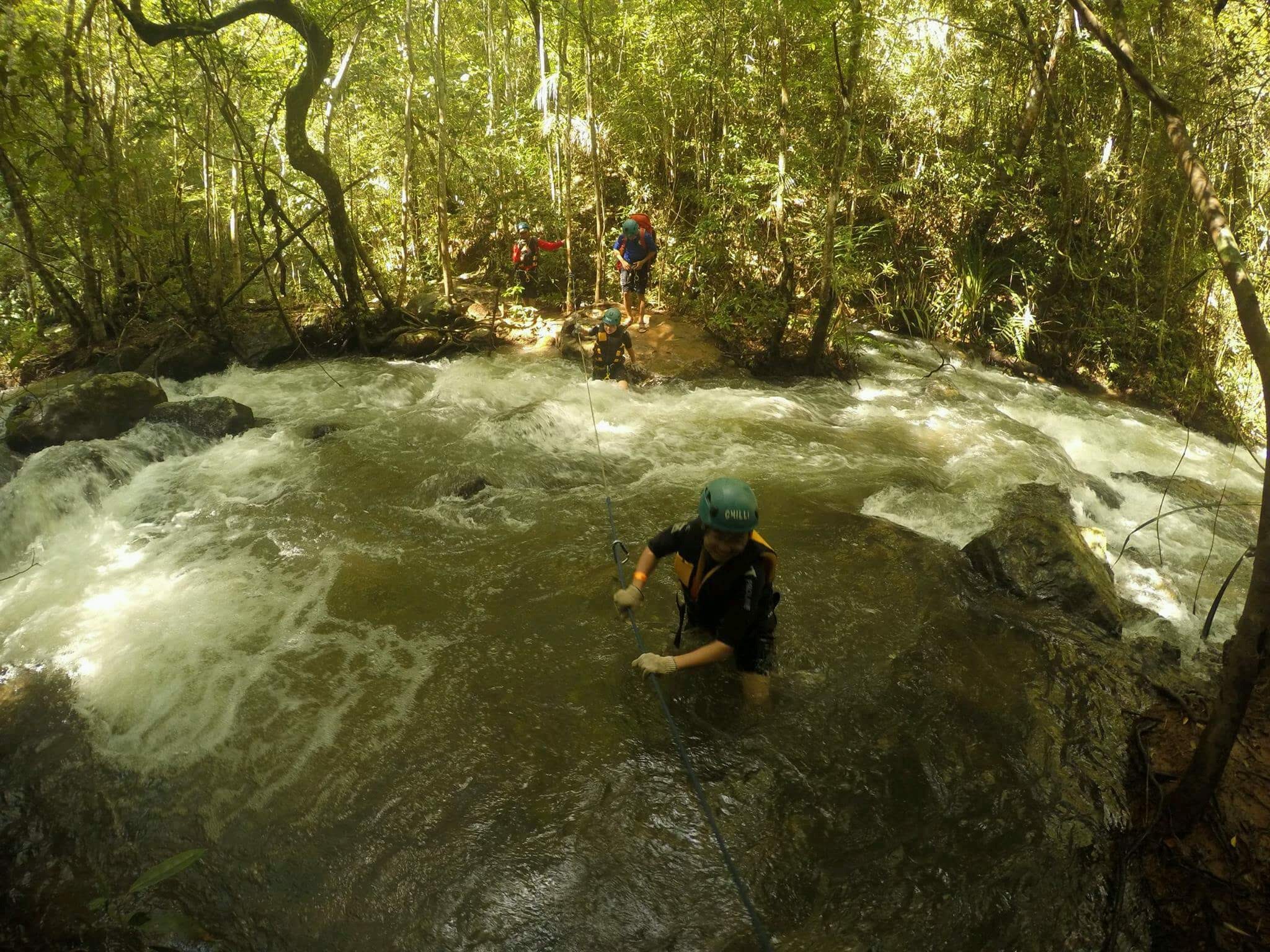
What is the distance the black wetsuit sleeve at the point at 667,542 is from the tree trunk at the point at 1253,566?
2321 mm

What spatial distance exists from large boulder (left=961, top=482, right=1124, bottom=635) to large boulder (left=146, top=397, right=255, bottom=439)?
26.6ft

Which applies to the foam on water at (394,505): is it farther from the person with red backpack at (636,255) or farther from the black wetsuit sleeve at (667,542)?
the person with red backpack at (636,255)

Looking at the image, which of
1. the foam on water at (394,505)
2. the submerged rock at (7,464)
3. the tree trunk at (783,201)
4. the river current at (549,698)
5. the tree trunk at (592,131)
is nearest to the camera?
the river current at (549,698)

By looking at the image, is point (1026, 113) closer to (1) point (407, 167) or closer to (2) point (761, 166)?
(2) point (761, 166)

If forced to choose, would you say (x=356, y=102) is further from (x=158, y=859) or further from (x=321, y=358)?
(x=158, y=859)

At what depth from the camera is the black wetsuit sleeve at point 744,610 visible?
327cm

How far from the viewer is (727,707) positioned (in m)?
3.82

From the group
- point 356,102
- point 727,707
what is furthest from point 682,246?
point 727,707

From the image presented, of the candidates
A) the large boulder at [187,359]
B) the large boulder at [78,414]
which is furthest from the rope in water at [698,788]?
the large boulder at [187,359]

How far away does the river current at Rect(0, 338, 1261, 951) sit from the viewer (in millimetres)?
2904

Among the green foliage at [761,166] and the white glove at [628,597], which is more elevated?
the green foliage at [761,166]

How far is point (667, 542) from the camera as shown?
12.1 ft

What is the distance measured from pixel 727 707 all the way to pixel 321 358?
32.1ft

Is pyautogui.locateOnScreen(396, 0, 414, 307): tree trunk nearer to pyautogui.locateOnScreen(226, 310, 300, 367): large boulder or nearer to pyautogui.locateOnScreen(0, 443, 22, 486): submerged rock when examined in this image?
pyautogui.locateOnScreen(226, 310, 300, 367): large boulder
